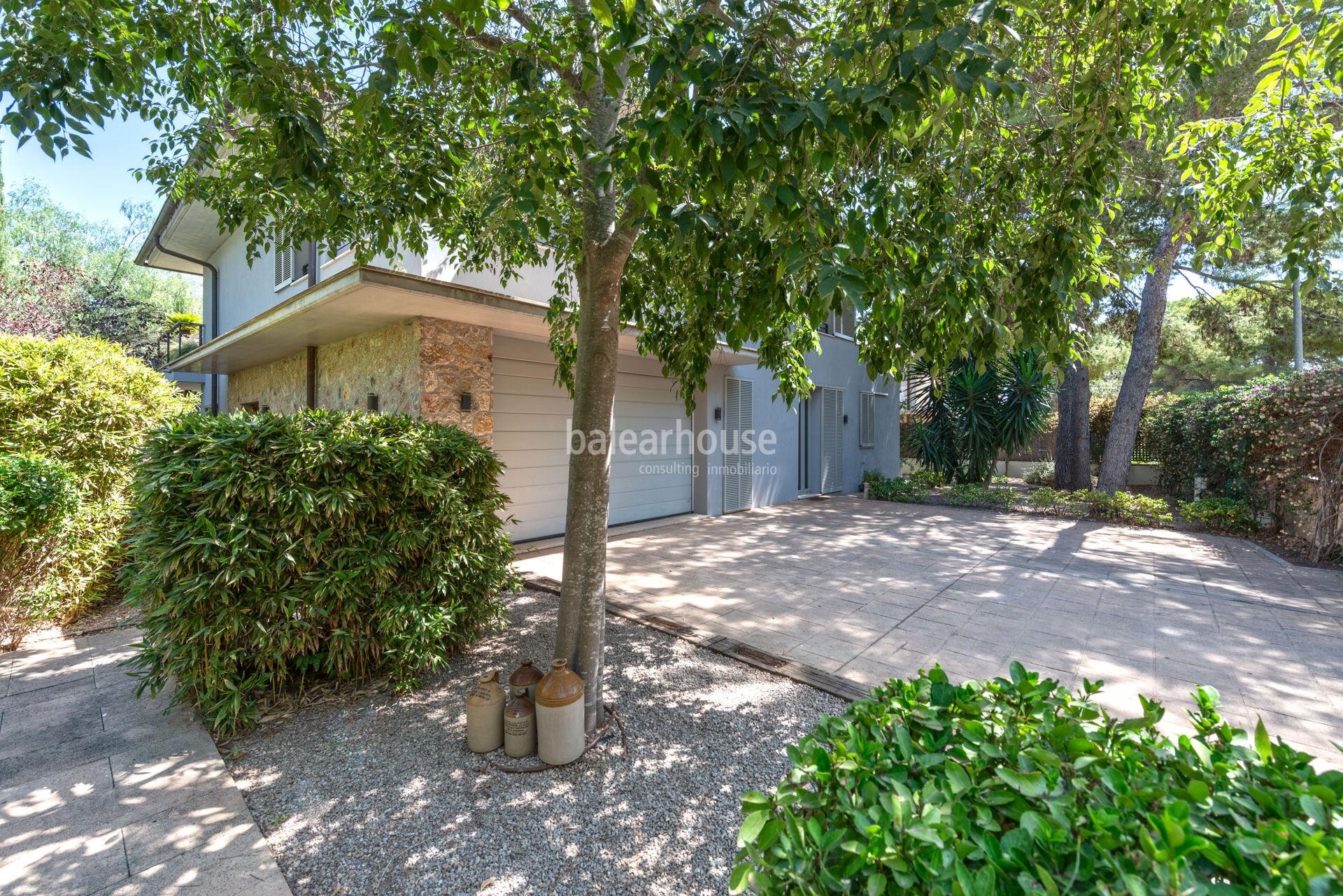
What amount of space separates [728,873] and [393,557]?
2229mm

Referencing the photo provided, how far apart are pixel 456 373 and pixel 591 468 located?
3.20m

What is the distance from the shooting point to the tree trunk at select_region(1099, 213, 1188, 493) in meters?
9.20

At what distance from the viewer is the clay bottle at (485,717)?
8.28 ft

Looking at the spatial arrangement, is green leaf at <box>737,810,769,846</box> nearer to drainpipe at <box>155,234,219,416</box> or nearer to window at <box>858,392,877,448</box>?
window at <box>858,392,877,448</box>

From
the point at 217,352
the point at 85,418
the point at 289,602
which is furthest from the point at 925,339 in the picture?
the point at 217,352

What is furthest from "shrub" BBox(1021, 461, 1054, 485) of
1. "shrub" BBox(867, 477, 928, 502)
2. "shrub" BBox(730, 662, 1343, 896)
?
"shrub" BBox(730, 662, 1343, 896)

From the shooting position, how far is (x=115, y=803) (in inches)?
85.2

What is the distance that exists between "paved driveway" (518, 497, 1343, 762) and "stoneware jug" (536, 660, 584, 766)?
165 cm

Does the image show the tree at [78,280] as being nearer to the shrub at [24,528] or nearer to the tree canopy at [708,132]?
the shrub at [24,528]

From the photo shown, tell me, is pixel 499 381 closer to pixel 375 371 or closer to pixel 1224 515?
pixel 375 371

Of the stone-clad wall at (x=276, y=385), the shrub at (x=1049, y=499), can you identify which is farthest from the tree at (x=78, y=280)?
the shrub at (x=1049, y=499)

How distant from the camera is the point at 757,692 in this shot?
3.12 meters

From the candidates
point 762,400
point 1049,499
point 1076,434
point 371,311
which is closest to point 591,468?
point 371,311

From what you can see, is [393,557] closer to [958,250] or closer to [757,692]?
[757,692]
